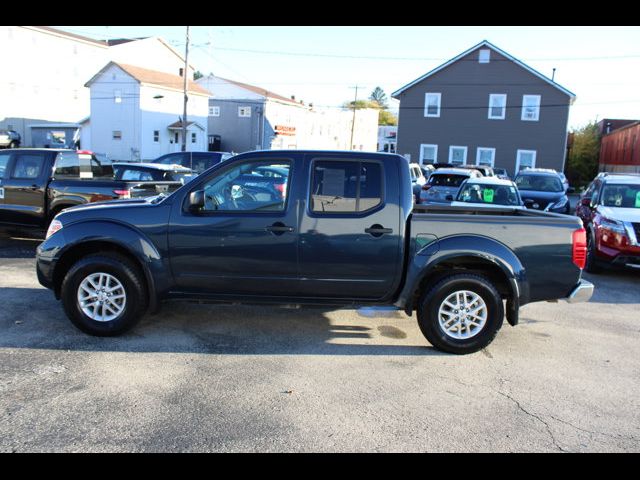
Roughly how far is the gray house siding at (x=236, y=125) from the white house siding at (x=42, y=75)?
13.0 meters

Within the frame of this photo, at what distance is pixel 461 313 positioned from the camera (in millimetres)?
5195

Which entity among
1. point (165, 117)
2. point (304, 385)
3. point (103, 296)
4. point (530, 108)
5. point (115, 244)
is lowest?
point (304, 385)

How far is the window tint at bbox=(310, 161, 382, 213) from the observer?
525cm

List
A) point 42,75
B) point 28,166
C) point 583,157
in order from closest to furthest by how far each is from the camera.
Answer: point 28,166
point 583,157
point 42,75

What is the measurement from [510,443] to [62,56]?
57.7 meters

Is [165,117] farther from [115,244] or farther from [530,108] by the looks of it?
[115,244]

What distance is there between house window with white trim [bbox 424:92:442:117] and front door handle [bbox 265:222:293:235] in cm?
3288

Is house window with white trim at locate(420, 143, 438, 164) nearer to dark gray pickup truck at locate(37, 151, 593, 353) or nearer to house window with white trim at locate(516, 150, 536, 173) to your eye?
house window with white trim at locate(516, 150, 536, 173)

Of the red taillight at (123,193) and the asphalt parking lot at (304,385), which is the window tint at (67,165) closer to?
the red taillight at (123,193)

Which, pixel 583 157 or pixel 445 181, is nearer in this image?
pixel 445 181

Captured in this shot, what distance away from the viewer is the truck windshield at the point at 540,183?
16922 millimetres

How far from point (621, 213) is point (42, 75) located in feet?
175

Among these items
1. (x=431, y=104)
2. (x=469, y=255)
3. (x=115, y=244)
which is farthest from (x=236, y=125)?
(x=469, y=255)

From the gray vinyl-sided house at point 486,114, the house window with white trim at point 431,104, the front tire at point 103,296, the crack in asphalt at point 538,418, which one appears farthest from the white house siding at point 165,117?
the crack in asphalt at point 538,418
